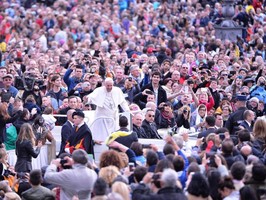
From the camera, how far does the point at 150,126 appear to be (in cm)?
2422

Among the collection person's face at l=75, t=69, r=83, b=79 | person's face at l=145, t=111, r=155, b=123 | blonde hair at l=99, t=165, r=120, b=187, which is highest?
blonde hair at l=99, t=165, r=120, b=187

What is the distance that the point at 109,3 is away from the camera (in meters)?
47.0

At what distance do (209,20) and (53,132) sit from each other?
59.7 feet

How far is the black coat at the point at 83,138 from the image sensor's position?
74.1ft

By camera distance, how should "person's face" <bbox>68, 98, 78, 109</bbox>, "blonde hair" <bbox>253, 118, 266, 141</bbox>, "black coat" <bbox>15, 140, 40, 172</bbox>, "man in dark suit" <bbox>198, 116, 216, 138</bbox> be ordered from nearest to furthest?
"blonde hair" <bbox>253, 118, 266, 141</bbox>, "man in dark suit" <bbox>198, 116, 216, 138</bbox>, "black coat" <bbox>15, 140, 40, 172</bbox>, "person's face" <bbox>68, 98, 78, 109</bbox>

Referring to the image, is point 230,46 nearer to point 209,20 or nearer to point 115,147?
point 209,20

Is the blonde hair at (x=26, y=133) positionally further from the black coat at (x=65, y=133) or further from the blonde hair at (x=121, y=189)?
the blonde hair at (x=121, y=189)

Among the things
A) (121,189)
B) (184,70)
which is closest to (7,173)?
(121,189)

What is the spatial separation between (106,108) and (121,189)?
7335mm

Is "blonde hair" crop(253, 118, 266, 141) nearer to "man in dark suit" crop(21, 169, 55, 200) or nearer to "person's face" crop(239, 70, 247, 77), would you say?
"man in dark suit" crop(21, 169, 55, 200)

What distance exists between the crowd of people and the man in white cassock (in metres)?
0.02

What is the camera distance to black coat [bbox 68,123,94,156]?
22578 millimetres

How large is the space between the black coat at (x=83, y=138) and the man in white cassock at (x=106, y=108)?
4.80 feet

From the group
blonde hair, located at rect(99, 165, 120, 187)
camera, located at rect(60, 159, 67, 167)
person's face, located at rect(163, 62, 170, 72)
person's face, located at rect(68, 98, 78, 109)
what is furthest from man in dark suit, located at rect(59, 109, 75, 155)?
person's face, located at rect(163, 62, 170, 72)
